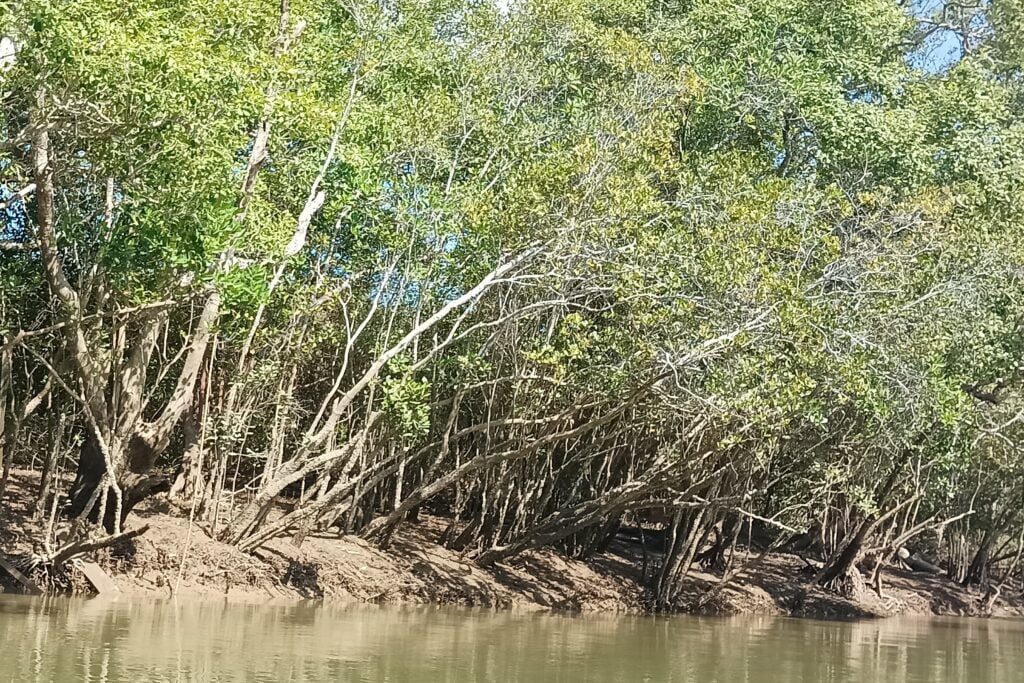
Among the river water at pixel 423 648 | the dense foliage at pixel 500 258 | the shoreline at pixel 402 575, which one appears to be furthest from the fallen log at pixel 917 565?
the river water at pixel 423 648

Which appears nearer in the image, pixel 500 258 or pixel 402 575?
pixel 500 258

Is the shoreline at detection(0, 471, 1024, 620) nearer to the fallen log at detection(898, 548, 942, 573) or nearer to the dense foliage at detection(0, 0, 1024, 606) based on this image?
the dense foliage at detection(0, 0, 1024, 606)

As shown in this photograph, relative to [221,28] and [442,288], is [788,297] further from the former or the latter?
[221,28]

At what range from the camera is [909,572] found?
3578 centimetres

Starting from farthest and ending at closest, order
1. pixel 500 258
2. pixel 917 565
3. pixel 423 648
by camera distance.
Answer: pixel 917 565, pixel 500 258, pixel 423 648

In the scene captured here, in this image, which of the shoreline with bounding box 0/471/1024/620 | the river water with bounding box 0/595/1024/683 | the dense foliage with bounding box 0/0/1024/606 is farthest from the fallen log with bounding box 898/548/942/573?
the river water with bounding box 0/595/1024/683

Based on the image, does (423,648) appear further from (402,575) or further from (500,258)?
(402,575)

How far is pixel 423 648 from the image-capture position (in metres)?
12.2

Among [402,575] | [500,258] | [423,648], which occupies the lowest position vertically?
[423,648]

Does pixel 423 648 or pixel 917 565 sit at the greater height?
pixel 917 565

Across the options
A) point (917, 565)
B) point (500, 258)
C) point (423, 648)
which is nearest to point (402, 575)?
point (500, 258)

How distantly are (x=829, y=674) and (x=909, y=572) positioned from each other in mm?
24505

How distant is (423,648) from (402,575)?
25.4 feet

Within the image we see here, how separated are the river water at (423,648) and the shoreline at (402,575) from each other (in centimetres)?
80
